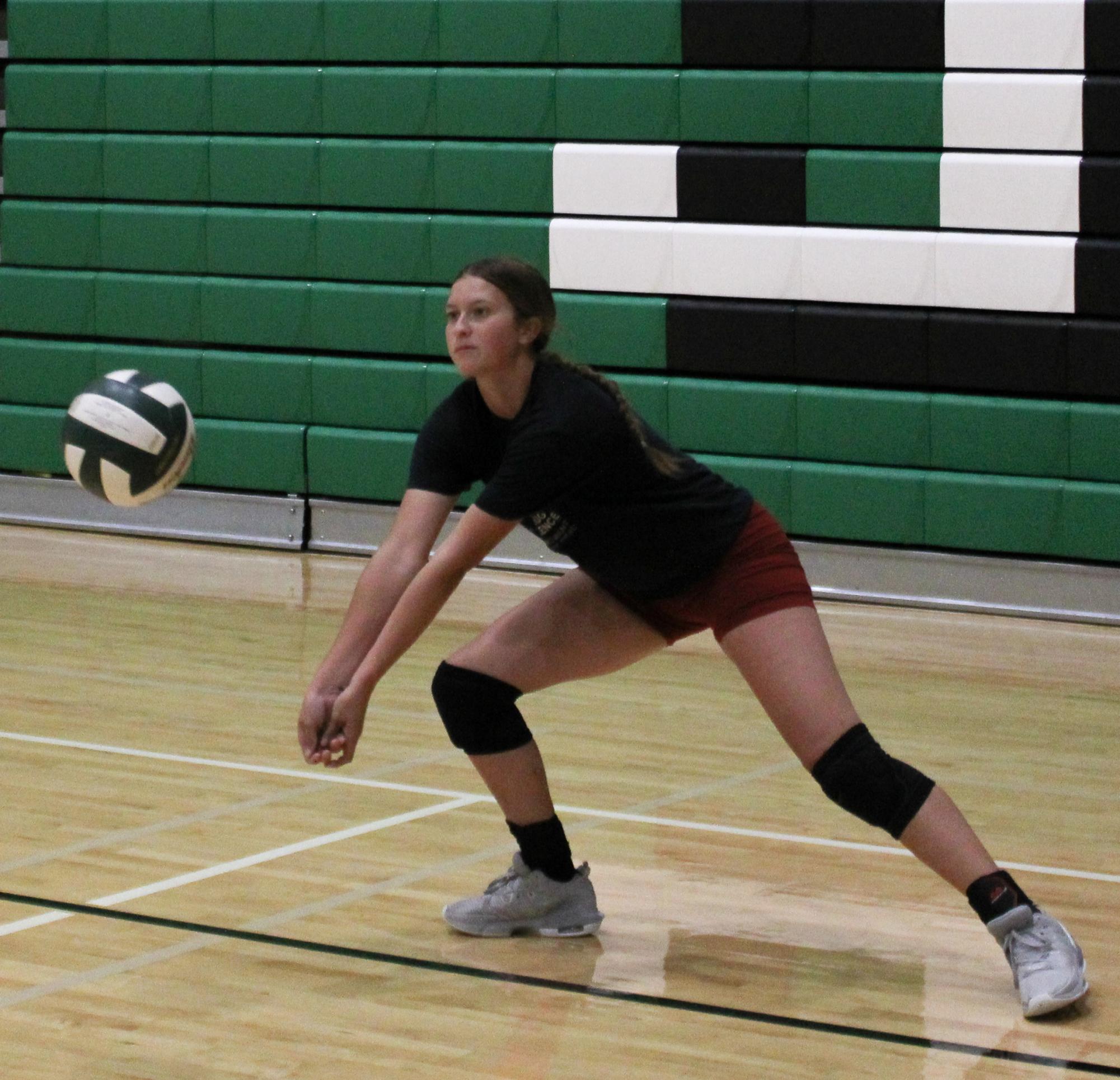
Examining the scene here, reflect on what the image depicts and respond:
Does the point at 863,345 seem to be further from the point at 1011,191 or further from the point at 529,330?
the point at 529,330

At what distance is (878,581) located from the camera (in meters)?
7.38

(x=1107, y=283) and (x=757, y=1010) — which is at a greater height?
(x=1107, y=283)

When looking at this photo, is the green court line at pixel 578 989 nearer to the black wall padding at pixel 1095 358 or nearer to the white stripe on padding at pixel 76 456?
the white stripe on padding at pixel 76 456

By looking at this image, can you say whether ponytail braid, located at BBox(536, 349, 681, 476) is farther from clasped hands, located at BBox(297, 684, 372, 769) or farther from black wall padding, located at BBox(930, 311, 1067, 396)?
black wall padding, located at BBox(930, 311, 1067, 396)

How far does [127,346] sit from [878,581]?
11.5 feet

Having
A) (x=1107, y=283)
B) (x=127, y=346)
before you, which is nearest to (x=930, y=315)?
(x=1107, y=283)

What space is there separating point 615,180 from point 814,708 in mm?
4941

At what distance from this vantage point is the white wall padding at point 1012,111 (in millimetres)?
6922

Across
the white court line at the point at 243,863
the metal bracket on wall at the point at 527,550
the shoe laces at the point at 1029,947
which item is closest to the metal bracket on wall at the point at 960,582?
the metal bracket on wall at the point at 527,550

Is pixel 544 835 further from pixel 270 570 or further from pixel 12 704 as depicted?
pixel 270 570

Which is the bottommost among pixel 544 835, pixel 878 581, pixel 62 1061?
pixel 62 1061

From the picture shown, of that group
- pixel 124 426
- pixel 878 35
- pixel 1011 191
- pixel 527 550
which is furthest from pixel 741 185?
pixel 124 426

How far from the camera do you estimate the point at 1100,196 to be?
22.7 ft

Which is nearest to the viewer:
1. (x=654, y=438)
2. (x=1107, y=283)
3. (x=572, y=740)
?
(x=654, y=438)
